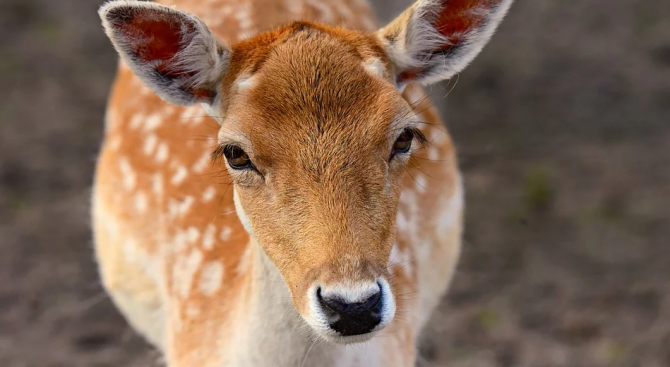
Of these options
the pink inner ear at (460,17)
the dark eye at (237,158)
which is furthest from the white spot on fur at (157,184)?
the pink inner ear at (460,17)

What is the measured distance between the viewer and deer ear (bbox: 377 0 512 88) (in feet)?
9.38

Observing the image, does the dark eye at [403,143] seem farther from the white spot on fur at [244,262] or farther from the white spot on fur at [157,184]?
the white spot on fur at [157,184]

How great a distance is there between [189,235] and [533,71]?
14.1 ft

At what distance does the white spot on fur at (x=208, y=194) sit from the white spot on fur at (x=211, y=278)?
29 cm

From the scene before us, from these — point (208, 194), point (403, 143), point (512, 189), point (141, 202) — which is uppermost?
point (403, 143)

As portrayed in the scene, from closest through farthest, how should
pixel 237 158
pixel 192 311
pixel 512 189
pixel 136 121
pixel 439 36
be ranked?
pixel 237 158 < pixel 439 36 < pixel 192 311 < pixel 136 121 < pixel 512 189

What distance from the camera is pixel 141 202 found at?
4012 mm

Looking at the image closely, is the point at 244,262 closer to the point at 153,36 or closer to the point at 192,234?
the point at 192,234

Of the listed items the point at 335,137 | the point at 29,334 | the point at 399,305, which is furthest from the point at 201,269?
the point at 29,334

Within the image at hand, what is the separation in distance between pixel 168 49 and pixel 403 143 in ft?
2.36

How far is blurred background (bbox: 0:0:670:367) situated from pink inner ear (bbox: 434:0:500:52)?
2379 mm

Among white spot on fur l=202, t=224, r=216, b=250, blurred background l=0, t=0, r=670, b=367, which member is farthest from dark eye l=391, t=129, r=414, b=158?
Result: blurred background l=0, t=0, r=670, b=367

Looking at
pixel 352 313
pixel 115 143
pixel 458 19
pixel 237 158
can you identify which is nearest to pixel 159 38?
pixel 237 158

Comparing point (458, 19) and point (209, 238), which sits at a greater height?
point (458, 19)
